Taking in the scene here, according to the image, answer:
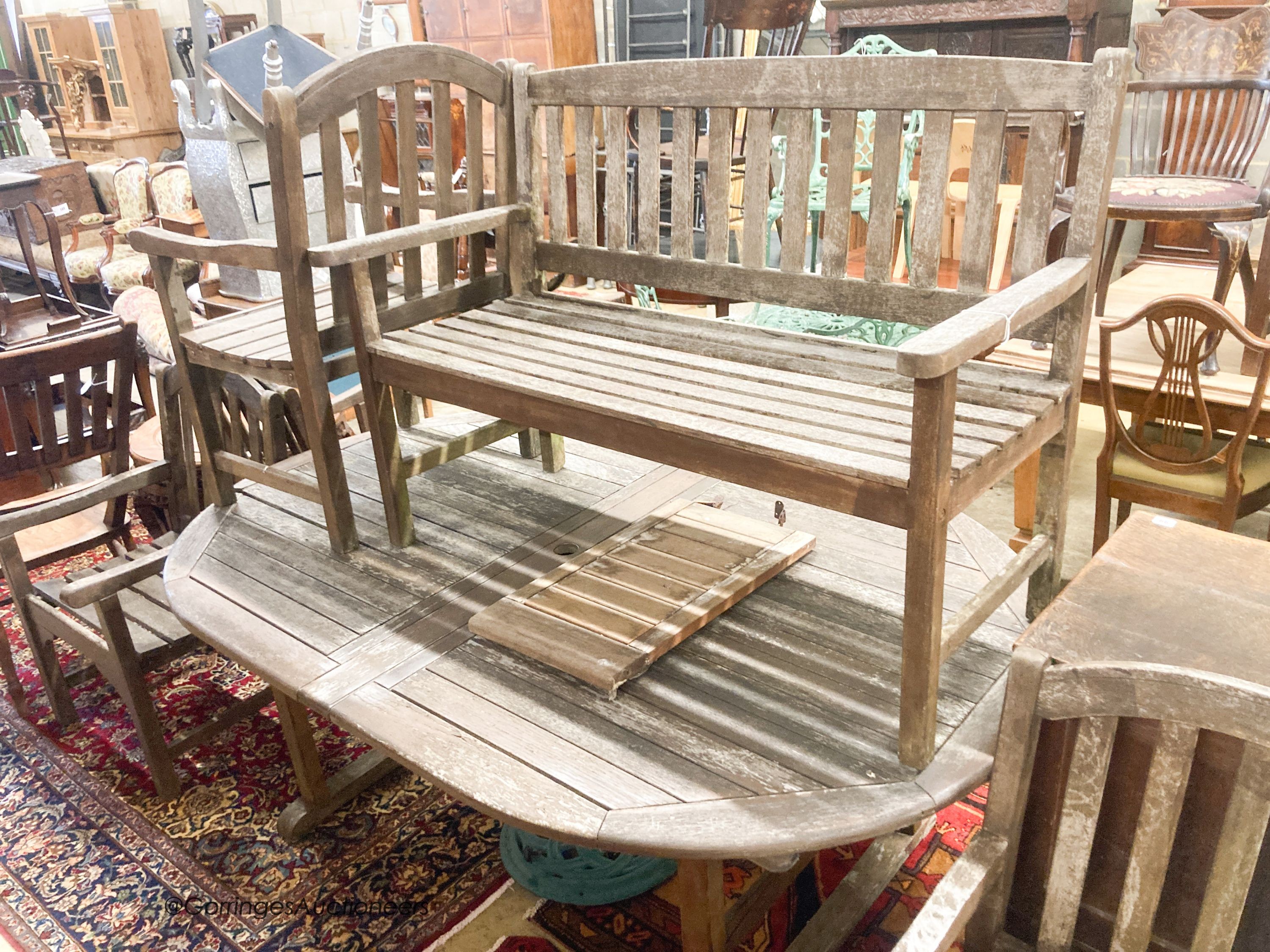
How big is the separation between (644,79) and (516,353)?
0.67m

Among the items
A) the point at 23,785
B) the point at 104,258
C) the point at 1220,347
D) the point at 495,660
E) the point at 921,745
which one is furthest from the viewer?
the point at 104,258

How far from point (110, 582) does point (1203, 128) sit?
164 inches

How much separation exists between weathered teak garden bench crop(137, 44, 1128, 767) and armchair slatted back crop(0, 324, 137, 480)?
26.3 inches

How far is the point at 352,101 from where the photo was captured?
1.92m

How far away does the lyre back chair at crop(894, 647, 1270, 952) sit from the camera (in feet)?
3.41

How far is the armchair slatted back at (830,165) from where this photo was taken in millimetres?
1625

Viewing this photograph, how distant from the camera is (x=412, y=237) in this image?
198 cm

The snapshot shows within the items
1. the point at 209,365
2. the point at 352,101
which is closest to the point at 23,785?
the point at 209,365

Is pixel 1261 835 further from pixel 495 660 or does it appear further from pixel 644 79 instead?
pixel 644 79

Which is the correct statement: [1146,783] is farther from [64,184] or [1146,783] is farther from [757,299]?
[64,184]

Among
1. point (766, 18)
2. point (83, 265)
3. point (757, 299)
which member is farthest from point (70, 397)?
point (83, 265)

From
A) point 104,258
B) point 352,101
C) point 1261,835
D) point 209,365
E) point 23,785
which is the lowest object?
point 23,785

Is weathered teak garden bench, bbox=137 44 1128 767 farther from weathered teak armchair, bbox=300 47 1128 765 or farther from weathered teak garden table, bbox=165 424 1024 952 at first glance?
weathered teak garden table, bbox=165 424 1024 952

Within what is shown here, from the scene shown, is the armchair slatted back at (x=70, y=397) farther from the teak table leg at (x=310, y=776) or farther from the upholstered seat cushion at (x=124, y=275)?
the upholstered seat cushion at (x=124, y=275)
